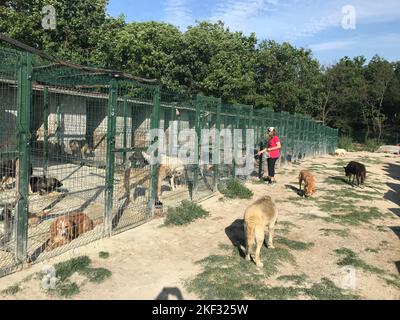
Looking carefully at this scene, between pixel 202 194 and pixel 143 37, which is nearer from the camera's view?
pixel 202 194

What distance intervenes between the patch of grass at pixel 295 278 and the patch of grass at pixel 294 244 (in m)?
1.14

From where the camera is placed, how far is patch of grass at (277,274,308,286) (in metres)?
5.22

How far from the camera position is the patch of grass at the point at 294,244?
6.58 meters

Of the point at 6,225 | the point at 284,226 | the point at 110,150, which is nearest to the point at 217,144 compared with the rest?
the point at 284,226

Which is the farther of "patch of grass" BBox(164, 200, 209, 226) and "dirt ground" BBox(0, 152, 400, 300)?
"patch of grass" BBox(164, 200, 209, 226)

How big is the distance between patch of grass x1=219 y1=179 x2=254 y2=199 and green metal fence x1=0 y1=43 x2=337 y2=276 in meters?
0.27

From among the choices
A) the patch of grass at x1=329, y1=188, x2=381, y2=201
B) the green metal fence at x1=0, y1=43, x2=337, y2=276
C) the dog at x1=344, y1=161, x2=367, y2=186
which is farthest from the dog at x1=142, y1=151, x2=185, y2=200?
the dog at x1=344, y1=161, x2=367, y2=186

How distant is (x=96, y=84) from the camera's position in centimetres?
791

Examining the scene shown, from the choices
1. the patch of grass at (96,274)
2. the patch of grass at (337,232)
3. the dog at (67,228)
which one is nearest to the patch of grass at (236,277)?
the patch of grass at (96,274)

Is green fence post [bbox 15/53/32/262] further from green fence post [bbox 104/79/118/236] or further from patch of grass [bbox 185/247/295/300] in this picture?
patch of grass [bbox 185/247/295/300]

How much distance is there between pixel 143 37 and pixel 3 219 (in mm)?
21914

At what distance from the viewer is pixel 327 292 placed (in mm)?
4898

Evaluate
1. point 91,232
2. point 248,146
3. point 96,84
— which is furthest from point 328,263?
point 248,146

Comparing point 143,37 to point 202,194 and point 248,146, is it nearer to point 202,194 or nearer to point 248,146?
point 248,146
